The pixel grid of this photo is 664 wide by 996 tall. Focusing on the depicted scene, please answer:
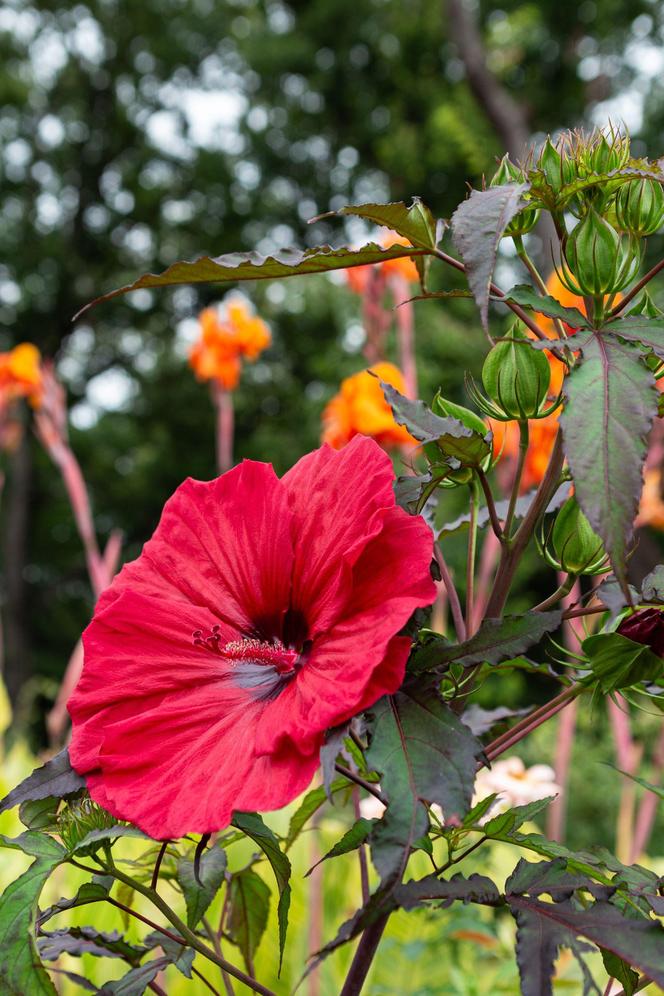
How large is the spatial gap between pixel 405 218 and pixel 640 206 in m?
0.08

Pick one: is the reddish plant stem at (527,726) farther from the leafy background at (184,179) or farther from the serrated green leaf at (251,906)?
the leafy background at (184,179)

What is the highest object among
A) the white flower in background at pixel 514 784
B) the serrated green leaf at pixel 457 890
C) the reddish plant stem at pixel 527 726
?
the reddish plant stem at pixel 527 726

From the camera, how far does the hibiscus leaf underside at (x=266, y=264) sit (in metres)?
0.32

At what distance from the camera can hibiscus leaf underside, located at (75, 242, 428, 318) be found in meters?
0.32

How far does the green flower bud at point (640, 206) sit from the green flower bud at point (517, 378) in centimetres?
5

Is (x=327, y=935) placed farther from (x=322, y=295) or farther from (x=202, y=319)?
(x=322, y=295)

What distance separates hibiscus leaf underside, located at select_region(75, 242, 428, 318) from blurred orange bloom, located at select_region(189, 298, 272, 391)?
4.19 ft

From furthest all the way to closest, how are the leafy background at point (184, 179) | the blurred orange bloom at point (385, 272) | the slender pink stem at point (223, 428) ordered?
the leafy background at point (184, 179) < the slender pink stem at point (223, 428) < the blurred orange bloom at point (385, 272)

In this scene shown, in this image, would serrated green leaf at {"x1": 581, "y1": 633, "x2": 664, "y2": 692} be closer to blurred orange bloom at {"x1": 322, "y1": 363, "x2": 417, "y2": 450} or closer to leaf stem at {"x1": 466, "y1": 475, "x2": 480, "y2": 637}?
leaf stem at {"x1": 466, "y1": 475, "x2": 480, "y2": 637}

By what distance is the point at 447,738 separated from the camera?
28 centimetres

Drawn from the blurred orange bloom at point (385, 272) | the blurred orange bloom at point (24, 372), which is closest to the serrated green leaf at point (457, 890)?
the blurred orange bloom at point (385, 272)

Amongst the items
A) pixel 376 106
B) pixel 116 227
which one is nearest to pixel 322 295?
pixel 376 106

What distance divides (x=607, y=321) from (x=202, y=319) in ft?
4.57

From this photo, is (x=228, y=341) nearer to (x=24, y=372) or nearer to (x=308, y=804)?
(x=24, y=372)
